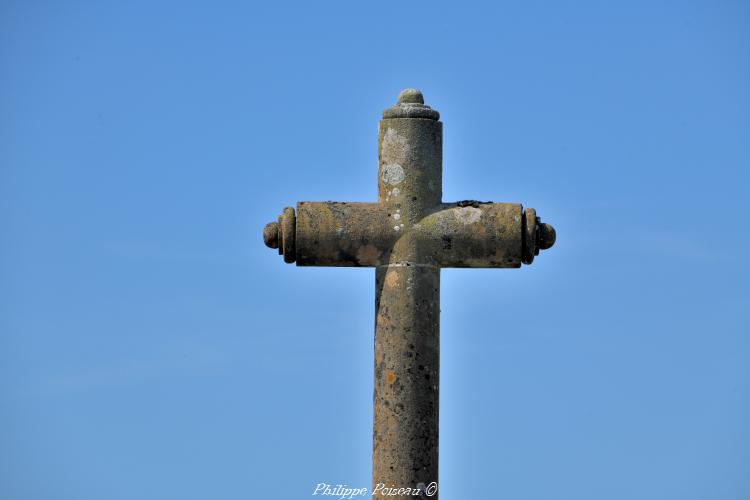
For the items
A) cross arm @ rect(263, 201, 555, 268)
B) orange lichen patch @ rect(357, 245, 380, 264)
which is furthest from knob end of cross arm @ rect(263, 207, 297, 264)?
orange lichen patch @ rect(357, 245, 380, 264)

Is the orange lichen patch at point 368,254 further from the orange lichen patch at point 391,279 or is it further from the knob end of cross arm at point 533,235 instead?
the knob end of cross arm at point 533,235

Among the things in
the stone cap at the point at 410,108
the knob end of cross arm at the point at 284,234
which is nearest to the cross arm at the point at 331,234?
the knob end of cross arm at the point at 284,234

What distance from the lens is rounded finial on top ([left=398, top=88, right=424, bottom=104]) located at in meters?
14.3

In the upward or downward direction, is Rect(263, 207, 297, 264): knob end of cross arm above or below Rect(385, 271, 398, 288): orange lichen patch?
above

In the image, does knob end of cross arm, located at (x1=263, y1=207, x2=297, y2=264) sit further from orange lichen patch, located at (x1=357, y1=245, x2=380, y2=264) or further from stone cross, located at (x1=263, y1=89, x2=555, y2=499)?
orange lichen patch, located at (x1=357, y1=245, x2=380, y2=264)

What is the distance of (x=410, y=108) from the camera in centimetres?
1425

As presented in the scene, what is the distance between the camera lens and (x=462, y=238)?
46.5ft

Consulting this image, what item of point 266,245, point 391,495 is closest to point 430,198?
point 266,245
